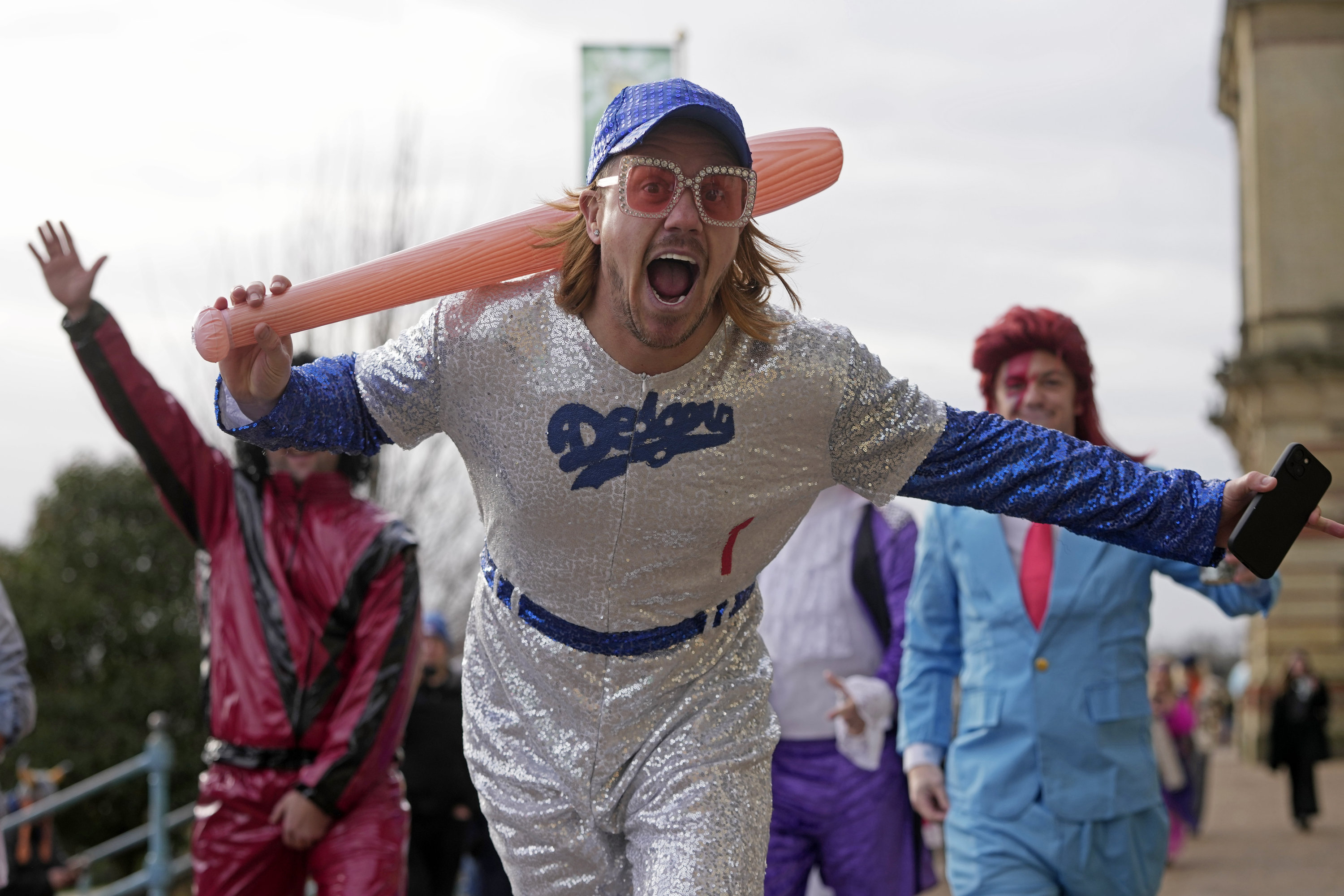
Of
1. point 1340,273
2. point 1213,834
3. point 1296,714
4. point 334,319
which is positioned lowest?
point 1213,834

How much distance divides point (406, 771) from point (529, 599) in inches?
228

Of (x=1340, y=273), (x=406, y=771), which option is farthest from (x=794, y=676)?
(x=1340, y=273)

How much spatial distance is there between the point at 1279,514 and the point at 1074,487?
15.5 inches

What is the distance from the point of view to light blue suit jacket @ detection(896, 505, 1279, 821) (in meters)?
4.67

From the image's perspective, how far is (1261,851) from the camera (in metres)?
15.4

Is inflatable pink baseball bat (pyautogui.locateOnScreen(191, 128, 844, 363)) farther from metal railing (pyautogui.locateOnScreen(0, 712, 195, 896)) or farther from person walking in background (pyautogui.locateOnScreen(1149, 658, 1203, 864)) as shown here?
person walking in background (pyautogui.locateOnScreen(1149, 658, 1203, 864))

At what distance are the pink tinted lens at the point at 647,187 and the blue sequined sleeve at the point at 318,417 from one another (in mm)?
704

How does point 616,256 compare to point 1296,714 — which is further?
point 1296,714

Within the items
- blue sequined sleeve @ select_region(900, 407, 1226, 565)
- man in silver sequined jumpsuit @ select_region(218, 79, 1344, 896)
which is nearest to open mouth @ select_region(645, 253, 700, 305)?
man in silver sequined jumpsuit @ select_region(218, 79, 1344, 896)

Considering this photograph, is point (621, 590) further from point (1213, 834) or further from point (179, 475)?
point (1213, 834)

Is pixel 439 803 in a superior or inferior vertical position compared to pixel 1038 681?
inferior

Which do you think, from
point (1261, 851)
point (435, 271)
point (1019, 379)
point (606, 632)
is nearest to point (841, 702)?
point (1019, 379)

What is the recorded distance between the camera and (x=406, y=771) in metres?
8.87

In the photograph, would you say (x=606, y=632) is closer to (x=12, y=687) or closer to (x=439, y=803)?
(x=12, y=687)
